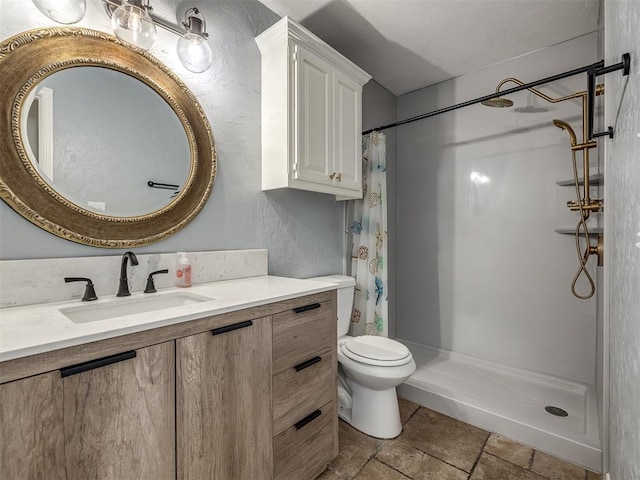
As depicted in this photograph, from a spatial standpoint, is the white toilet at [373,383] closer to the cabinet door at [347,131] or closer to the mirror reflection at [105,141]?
the cabinet door at [347,131]

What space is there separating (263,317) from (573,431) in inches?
69.5

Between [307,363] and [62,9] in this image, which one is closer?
[62,9]

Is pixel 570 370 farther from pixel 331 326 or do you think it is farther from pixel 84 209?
pixel 84 209

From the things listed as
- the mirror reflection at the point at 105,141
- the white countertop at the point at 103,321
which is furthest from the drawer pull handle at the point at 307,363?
the mirror reflection at the point at 105,141

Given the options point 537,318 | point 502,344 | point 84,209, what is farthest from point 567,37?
point 84,209

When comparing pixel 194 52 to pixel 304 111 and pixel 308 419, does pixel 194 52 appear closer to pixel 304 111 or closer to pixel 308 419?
pixel 304 111

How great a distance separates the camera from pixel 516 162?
8.00ft

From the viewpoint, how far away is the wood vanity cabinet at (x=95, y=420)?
2.35 ft

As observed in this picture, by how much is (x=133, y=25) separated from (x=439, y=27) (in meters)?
1.82

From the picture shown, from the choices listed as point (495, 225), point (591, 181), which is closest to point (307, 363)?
point (495, 225)

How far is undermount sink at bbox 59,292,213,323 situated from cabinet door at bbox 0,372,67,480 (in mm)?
401

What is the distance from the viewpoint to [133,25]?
1236 mm

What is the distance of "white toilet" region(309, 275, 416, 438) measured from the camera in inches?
68.5

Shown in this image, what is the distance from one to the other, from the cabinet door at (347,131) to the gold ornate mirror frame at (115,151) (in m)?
0.82
